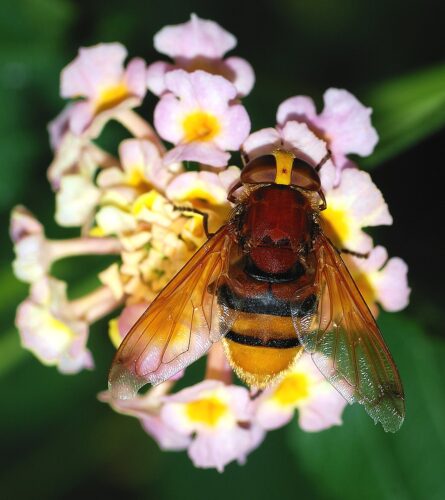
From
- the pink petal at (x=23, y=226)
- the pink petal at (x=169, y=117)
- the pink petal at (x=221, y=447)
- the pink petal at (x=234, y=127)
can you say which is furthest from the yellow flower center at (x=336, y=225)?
the pink petal at (x=23, y=226)

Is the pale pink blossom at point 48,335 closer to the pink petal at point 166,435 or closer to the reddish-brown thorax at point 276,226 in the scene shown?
the pink petal at point 166,435

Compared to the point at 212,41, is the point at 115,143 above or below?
below

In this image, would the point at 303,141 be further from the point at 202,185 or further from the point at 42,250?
the point at 42,250

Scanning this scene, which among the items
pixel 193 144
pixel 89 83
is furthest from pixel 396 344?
pixel 89 83

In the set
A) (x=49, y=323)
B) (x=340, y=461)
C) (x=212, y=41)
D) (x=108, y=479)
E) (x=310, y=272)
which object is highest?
(x=212, y=41)

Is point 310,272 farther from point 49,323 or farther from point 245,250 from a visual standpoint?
point 49,323

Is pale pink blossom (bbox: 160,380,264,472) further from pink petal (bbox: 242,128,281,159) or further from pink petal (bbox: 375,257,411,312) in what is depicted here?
pink petal (bbox: 242,128,281,159)
